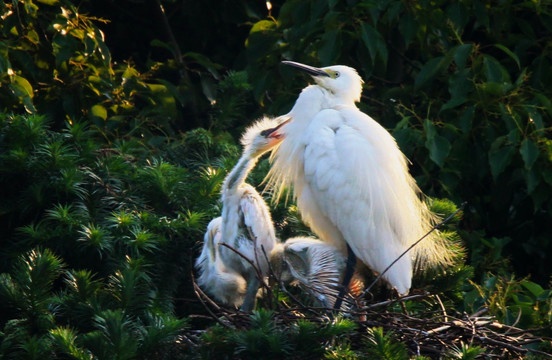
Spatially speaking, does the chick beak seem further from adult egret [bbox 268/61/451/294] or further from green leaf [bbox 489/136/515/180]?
green leaf [bbox 489/136/515/180]

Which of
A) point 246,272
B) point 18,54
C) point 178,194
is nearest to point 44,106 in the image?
point 18,54

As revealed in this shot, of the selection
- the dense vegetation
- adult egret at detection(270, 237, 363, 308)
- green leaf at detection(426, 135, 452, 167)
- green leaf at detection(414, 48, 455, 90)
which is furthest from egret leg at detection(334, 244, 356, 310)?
green leaf at detection(414, 48, 455, 90)

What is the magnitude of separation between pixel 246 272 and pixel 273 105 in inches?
61.4

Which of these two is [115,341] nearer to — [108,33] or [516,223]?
[516,223]

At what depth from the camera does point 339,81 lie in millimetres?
4535

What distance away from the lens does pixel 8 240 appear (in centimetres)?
442

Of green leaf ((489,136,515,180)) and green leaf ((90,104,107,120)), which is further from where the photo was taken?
green leaf ((90,104,107,120))

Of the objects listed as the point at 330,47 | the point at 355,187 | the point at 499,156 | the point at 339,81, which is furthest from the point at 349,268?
the point at 330,47

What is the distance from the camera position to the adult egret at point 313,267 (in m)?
4.09

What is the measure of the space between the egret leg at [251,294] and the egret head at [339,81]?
966mm

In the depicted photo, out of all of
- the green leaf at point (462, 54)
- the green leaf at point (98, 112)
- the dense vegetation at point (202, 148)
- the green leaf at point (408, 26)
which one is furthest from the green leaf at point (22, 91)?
the green leaf at point (462, 54)

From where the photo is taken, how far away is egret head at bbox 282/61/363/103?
453 cm

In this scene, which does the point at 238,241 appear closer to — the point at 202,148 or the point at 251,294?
the point at 251,294

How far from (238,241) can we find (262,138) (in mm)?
522
